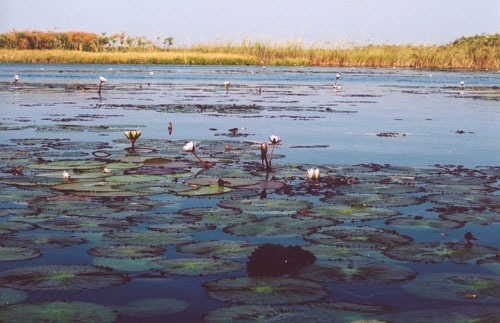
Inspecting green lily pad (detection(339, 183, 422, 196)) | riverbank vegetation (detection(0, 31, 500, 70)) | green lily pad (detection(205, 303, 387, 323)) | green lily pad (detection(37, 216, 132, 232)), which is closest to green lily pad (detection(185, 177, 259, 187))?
green lily pad (detection(339, 183, 422, 196))

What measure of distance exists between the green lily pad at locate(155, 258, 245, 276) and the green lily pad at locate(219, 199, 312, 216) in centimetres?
122

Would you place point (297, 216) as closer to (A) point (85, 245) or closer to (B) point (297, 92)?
(A) point (85, 245)

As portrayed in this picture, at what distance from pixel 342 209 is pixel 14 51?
56.0 metres

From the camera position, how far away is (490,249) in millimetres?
4223

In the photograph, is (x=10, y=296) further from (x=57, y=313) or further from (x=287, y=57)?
(x=287, y=57)

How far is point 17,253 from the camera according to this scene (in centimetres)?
393

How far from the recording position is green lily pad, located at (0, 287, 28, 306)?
3131mm

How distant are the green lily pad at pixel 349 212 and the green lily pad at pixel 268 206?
0.43ft

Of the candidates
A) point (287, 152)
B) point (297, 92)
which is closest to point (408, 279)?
point (287, 152)

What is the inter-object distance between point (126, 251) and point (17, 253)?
62 centimetres

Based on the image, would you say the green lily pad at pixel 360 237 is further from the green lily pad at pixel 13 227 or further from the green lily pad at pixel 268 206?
the green lily pad at pixel 13 227

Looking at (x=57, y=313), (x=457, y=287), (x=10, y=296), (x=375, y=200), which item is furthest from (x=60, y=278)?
(x=375, y=200)

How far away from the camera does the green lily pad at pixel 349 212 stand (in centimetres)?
499

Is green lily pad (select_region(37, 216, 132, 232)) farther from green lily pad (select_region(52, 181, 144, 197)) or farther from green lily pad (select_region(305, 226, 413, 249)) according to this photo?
green lily pad (select_region(305, 226, 413, 249))
